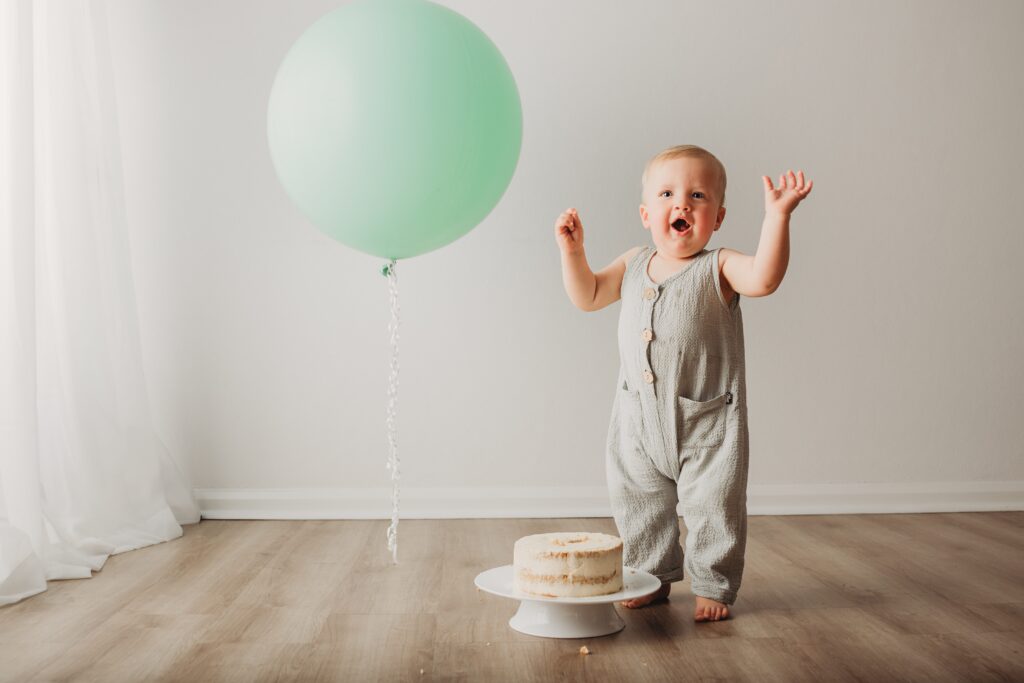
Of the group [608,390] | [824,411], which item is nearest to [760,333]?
[824,411]

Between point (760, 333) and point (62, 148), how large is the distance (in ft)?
5.60

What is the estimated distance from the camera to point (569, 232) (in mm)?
1824

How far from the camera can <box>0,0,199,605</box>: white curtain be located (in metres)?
1.87

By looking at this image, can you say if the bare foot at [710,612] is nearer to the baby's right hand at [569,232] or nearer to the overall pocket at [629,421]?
the overall pocket at [629,421]

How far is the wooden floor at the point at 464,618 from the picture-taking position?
4.75 feet

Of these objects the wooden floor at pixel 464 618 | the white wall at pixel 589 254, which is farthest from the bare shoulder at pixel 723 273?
the white wall at pixel 589 254

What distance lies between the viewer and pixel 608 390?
2533 mm

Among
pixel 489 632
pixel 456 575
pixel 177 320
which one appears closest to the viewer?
pixel 489 632

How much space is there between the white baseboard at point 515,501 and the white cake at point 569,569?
926mm

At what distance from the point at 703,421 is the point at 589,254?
2.82 feet

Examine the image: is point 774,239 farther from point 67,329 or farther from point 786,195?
point 67,329

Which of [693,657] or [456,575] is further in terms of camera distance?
[456,575]

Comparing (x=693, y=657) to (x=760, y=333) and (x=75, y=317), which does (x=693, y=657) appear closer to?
(x=760, y=333)

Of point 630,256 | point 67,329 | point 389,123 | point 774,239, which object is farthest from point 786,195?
point 67,329
